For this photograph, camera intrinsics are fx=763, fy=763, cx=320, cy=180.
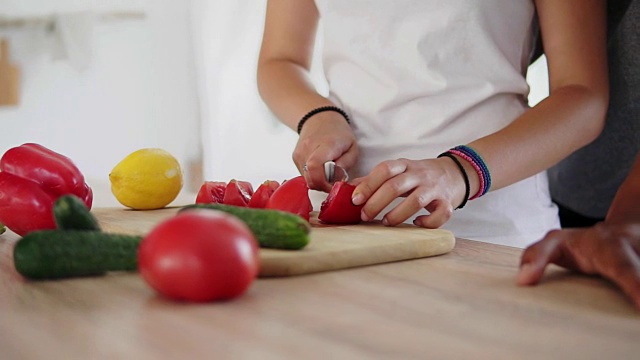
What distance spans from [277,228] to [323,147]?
17.9 inches

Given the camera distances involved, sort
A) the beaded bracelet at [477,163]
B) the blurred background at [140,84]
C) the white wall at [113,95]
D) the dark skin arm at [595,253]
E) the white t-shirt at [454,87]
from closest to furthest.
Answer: the dark skin arm at [595,253] → the beaded bracelet at [477,163] → the white t-shirt at [454,87] → the blurred background at [140,84] → the white wall at [113,95]

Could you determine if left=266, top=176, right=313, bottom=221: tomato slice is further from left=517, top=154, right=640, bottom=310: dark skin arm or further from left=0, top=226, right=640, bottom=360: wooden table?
left=517, top=154, right=640, bottom=310: dark skin arm

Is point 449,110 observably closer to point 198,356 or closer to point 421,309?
point 421,309

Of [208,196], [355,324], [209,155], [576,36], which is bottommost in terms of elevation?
[209,155]

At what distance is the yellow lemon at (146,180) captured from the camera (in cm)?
134

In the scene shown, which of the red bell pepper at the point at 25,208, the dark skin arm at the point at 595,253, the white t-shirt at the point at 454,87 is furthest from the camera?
the white t-shirt at the point at 454,87

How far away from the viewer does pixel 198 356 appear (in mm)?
554

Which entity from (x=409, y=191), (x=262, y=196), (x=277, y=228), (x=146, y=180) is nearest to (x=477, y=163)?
→ (x=409, y=191)

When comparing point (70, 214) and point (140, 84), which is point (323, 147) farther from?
point (140, 84)

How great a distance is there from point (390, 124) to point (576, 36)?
38cm

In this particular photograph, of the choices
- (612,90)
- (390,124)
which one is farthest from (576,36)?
(390,124)

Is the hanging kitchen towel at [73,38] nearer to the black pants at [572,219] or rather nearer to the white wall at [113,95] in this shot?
the white wall at [113,95]

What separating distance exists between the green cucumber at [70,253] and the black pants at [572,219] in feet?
3.61

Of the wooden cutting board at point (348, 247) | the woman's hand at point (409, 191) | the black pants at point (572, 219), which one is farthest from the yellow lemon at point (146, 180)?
the black pants at point (572, 219)
